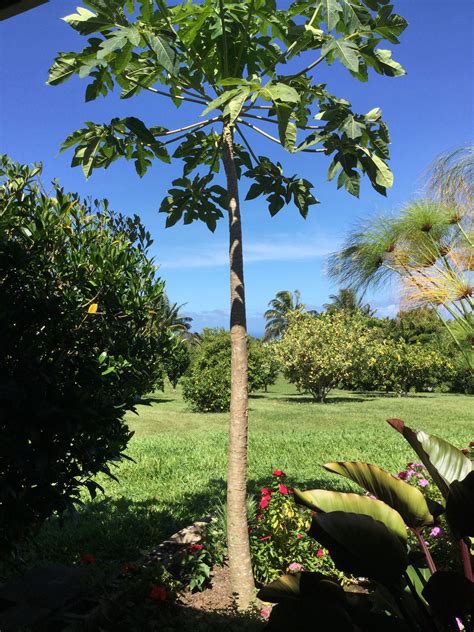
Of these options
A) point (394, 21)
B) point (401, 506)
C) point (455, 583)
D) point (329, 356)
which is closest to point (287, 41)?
point (394, 21)

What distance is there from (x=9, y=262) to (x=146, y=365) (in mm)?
1171

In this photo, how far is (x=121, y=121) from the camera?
3.19 m

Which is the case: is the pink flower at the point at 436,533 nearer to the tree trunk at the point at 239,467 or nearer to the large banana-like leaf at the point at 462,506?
the tree trunk at the point at 239,467

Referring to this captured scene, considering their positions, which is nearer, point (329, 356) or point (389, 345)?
point (329, 356)

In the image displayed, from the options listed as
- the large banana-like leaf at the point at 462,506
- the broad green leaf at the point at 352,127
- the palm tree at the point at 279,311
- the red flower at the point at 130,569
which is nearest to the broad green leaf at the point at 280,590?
the large banana-like leaf at the point at 462,506

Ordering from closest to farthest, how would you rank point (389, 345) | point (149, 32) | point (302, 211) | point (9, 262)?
point (149, 32), point (9, 262), point (302, 211), point (389, 345)

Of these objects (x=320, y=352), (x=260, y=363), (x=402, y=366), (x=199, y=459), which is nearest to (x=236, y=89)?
(x=199, y=459)

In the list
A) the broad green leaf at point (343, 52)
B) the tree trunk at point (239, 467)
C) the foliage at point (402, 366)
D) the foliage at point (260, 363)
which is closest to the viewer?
the broad green leaf at point (343, 52)

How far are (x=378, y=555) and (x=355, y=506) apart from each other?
1.04 ft

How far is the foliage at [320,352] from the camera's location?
20359mm

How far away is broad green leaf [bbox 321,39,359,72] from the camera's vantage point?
254 centimetres

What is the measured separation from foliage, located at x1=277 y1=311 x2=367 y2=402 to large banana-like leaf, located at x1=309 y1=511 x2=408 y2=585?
60.7ft

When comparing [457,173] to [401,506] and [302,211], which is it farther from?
[401,506]

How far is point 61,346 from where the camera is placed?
3135mm
